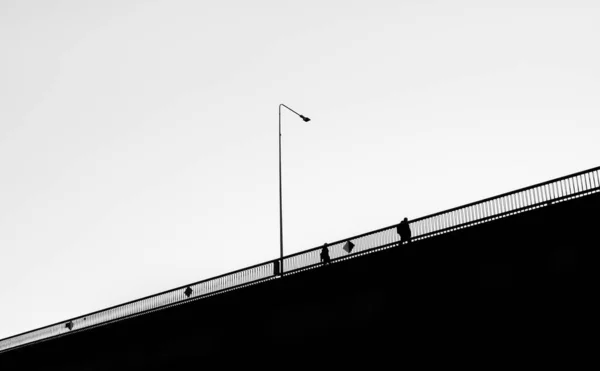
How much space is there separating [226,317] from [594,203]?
48.9ft

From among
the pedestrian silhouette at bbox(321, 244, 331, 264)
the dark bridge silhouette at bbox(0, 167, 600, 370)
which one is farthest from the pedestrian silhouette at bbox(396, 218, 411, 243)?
the pedestrian silhouette at bbox(321, 244, 331, 264)

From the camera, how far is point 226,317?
27.0 meters

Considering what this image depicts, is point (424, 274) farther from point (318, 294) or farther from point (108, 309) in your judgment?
point (108, 309)

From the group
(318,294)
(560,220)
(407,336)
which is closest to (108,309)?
(318,294)

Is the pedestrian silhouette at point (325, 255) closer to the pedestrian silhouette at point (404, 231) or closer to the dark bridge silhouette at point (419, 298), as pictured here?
the dark bridge silhouette at point (419, 298)

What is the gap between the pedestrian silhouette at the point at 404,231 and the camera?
22438 millimetres

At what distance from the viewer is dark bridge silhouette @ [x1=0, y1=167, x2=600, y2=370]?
1900 cm

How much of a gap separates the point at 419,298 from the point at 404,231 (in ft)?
7.69

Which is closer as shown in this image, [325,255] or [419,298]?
[419,298]

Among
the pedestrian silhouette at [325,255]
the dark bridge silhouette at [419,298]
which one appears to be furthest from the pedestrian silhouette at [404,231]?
the pedestrian silhouette at [325,255]

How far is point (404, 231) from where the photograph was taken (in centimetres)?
2256

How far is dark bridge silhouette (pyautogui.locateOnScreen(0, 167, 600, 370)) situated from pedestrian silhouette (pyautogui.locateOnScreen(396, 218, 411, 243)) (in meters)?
0.24

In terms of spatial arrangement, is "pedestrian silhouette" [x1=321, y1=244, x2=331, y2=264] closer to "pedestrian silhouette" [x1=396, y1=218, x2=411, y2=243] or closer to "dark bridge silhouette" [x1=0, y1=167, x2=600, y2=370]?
"dark bridge silhouette" [x1=0, y1=167, x2=600, y2=370]

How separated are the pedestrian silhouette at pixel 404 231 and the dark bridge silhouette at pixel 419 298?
244 millimetres
